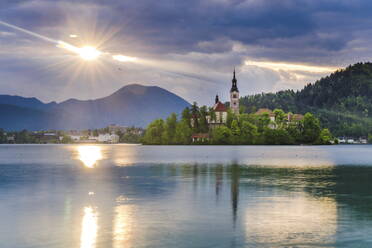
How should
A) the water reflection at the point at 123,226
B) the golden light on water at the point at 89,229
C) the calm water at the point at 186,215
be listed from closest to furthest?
1. the golden light on water at the point at 89,229
2. the water reflection at the point at 123,226
3. the calm water at the point at 186,215

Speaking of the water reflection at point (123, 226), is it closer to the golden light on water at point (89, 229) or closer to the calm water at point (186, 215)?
the calm water at point (186, 215)

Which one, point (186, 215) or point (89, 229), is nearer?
point (89, 229)

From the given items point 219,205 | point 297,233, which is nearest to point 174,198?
point 219,205

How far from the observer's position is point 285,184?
4938 cm

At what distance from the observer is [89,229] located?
26.1 metres

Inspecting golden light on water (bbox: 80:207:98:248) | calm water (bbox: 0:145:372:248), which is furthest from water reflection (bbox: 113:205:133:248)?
golden light on water (bbox: 80:207:98:248)

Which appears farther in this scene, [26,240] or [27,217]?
[27,217]

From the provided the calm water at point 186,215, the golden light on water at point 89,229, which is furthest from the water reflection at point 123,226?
the golden light on water at point 89,229

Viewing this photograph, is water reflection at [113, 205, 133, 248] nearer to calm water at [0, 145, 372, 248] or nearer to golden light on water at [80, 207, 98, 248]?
calm water at [0, 145, 372, 248]

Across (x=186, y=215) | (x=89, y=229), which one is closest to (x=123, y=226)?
(x=89, y=229)

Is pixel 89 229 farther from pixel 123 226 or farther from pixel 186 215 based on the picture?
pixel 186 215

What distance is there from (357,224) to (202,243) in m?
9.91

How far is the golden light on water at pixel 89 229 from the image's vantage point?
899 inches

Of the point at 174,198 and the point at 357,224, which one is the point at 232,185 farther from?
the point at 357,224
